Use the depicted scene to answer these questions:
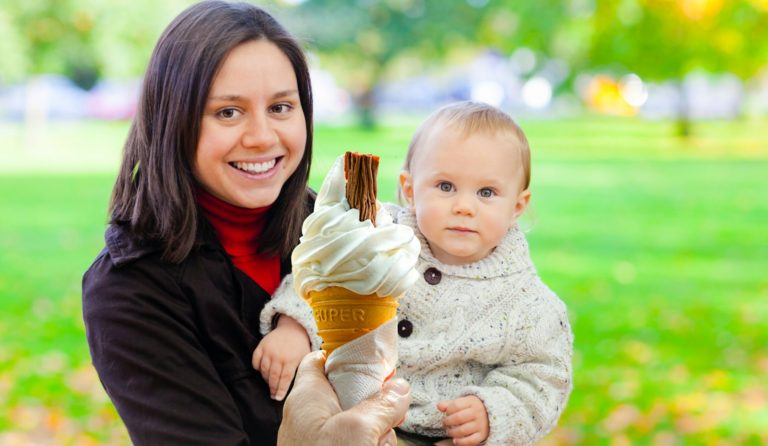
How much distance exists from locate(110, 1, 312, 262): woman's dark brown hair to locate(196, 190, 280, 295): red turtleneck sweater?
0.21ft

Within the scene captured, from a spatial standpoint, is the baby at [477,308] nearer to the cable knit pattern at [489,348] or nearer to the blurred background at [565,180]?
the cable knit pattern at [489,348]

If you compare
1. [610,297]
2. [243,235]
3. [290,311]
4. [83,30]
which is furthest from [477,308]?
[83,30]

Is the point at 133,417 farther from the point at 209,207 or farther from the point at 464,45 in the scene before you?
the point at 464,45

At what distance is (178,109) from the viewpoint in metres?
2.50

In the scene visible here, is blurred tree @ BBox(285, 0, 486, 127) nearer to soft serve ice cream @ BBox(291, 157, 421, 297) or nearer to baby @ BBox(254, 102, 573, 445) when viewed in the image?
baby @ BBox(254, 102, 573, 445)

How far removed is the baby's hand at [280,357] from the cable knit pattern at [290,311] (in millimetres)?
32

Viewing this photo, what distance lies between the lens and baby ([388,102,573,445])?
104 inches

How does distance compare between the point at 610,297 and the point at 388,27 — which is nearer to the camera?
the point at 610,297

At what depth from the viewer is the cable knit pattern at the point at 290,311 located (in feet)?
8.66

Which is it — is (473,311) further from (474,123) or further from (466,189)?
(474,123)

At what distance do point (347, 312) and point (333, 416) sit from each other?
0.75 ft

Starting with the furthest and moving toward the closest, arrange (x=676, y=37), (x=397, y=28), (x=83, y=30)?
(x=397, y=28) < (x=676, y=37) < (x=83, y=30)

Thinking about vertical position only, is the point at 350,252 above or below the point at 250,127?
below

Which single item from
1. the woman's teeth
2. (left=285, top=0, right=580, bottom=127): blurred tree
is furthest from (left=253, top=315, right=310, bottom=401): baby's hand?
(left=285, top=0, right=580, bottom=127): blurred tree
